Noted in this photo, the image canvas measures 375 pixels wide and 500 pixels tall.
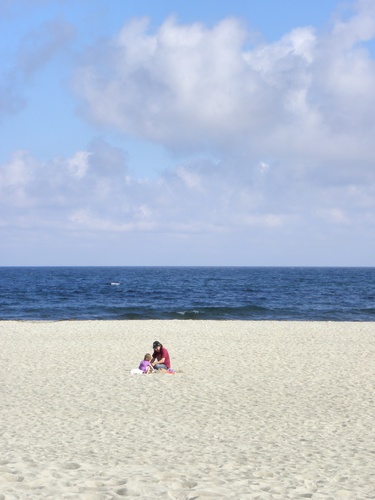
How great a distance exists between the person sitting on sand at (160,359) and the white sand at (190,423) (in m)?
0.55

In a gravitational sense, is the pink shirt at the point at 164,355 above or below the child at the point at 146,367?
above

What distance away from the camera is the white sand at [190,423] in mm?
7602

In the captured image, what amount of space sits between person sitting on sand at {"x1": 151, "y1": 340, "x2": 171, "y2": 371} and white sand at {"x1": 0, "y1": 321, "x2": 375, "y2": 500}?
0.55 metres

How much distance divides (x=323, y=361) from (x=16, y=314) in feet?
97.0

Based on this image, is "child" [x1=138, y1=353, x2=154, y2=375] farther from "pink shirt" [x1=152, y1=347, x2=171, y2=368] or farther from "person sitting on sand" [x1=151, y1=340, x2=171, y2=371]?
"pink shirt" [x1=152, y1=347, x2=171, y2=368]

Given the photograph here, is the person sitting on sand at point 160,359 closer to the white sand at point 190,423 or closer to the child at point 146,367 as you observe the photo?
the child at point 146,367

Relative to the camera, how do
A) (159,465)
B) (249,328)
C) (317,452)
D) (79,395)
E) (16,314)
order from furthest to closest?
(16,314), (249,328), (79,395), (317,452), (159,465)

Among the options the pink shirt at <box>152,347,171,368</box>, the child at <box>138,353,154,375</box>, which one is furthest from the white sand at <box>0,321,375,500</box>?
the pink shirt at <box>152,347,171,368</box>

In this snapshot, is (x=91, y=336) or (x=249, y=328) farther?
(x=249, y=328)

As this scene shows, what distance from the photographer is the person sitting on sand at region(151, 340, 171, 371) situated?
17.2 m

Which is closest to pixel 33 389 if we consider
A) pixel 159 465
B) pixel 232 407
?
pixel 232 407

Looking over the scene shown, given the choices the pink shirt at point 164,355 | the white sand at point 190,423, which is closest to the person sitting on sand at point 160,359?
the pink shirt at point 164,355

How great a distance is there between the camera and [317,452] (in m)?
9.33

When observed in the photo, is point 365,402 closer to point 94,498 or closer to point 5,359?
point 94,498
